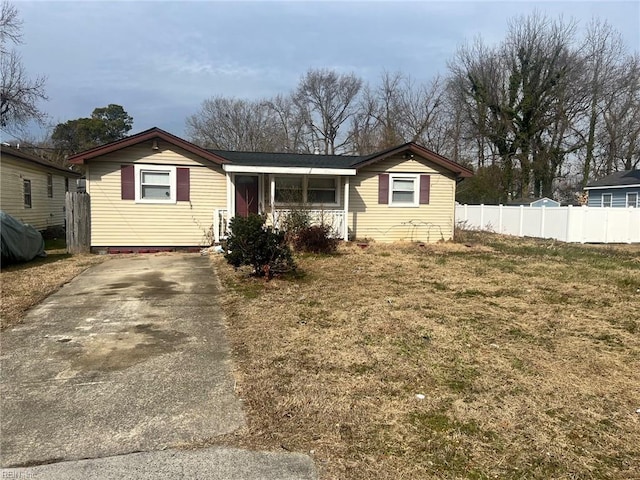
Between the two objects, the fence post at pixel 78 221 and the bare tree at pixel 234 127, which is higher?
the bare tree at pixel 234 127

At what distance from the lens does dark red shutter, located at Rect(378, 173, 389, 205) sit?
47.0 ft

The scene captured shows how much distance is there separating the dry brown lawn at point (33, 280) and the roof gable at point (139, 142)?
2.66 m

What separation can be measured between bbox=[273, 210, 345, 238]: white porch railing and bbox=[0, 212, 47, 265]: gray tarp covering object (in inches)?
230

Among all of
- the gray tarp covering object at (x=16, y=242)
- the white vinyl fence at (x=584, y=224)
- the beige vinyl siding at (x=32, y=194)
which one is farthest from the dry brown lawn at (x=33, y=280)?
the white vinyl fence at (x=584, y=224)

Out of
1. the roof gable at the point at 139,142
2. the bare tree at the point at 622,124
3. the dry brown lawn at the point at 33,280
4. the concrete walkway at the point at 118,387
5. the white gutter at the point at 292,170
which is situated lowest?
the concrete walkway at the point at 118,387

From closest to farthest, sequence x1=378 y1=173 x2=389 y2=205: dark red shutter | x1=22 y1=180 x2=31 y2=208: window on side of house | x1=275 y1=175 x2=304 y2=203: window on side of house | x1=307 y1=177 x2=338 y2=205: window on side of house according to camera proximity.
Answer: x1=275 y1=175 x2=304 y2=203: window on side of house, x1=307 y1=177 x2=338 y2=205: window on side of house, x1=378 y1=173 x2=389 y2=205: dark red shutter, x1=22 y1=180 x2=31 y2=208: window on side of house

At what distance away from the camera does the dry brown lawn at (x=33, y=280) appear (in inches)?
230

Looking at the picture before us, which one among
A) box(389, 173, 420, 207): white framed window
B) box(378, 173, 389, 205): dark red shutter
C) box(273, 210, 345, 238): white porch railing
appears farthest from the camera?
box(389, 173, 420, 207): white framed window

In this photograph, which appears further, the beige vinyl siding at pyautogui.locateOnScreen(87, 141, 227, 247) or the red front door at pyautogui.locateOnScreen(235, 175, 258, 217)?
Answer: the red front door at pyautogui.locateOnScreen(235, 175, 258, 217)

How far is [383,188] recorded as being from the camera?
1434cm

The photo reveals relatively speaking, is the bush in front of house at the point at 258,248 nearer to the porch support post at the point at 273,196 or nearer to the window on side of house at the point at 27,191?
the porch support post at the point at 273,196

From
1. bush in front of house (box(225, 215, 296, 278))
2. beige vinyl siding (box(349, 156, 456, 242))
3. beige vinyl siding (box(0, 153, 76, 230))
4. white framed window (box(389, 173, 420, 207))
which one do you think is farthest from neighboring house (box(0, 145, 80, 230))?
white framed window (box(389, 173, 420, 207))

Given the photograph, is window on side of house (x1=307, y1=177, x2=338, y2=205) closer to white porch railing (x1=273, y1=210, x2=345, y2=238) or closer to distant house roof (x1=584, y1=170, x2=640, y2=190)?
white porch railing (x1=273, y1=210, x2=345, y2=238)

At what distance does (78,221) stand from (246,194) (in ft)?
15.3
